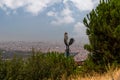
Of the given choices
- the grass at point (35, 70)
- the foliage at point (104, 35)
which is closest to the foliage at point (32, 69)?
the grass at point (35, 70)

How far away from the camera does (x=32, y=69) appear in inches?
616

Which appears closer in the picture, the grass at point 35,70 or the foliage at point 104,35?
the grass at point 35,70

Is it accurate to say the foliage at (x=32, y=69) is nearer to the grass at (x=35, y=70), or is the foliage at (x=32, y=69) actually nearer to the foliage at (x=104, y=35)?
the grass at (x=35, y=70)

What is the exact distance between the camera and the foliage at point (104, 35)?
19562 millimetres

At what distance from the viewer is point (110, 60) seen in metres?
19.6

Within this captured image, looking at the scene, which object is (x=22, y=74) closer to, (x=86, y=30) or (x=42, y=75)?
(x=42, y=75)

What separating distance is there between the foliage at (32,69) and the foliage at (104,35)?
2.68 meters

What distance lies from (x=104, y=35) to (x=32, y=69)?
5.86 m

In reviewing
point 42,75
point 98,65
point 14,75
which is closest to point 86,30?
→ point 98,65

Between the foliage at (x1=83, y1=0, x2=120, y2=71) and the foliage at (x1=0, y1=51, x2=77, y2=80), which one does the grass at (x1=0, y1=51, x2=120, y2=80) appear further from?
the foliage at (x1=83, y1=0, x2=120, y2=71)

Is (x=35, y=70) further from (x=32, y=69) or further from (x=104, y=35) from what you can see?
(x=104, y=35)

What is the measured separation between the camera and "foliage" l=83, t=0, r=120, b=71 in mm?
19562

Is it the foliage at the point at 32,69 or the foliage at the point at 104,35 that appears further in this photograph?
the foliage at the point at 104,35

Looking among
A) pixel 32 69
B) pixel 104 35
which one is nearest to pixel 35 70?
pixel 32 69
